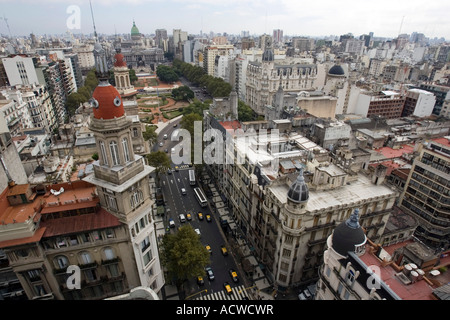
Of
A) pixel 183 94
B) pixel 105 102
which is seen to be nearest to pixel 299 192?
pixel 105 102

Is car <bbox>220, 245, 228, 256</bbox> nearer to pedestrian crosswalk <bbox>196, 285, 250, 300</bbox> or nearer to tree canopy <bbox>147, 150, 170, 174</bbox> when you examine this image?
pedestrian crosswalk <bbox>196, 285, 250, 300</bbox>

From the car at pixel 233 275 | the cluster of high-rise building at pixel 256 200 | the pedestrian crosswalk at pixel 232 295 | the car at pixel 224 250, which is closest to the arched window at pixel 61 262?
the cluster of high-rise building at pixel 256 200

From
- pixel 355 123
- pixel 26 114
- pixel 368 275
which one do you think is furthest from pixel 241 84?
pixel 368 275

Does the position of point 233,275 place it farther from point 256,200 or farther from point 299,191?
point 299,191

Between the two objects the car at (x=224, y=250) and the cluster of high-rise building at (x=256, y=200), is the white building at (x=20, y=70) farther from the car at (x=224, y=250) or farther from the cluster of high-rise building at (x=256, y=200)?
the car at (x=224, y=250)

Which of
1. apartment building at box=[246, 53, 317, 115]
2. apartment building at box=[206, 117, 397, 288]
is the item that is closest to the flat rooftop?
apartment building at box=[206, 117, 397, 288]

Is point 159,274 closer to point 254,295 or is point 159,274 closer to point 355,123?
point 254,295
